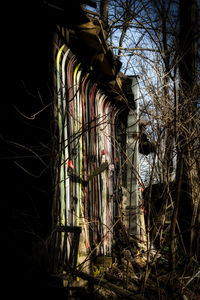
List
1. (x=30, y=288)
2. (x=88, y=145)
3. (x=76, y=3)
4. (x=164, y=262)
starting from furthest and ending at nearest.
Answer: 1. (x=164, y=262)
2. (x=88, y=145)
3. (x=76, y=3)
4. (x=30, y=288)

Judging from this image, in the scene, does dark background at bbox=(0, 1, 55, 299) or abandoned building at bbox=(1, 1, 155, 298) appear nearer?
abandoned building at bbox=(1, 1, 155, 298)

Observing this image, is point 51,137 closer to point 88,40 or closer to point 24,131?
point 24,131

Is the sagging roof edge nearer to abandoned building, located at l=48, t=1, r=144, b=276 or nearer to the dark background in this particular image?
abandoned building, located at l=48, t=1, r=144, b=276

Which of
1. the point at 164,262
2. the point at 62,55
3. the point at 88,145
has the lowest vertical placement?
the point at 164,262

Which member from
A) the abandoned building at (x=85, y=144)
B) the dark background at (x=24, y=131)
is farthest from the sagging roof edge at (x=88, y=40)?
the dark background at (x=24, y=131)

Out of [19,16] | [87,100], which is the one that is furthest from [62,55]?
[87,100]

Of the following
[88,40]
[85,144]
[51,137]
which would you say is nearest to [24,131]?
[51,137]

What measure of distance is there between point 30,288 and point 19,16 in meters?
2.49

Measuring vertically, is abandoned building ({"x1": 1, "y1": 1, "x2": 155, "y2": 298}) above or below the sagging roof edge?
below

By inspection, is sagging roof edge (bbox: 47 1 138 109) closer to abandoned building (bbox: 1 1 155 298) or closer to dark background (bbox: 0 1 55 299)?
abandoned building (bbox: 1 1 155 298)

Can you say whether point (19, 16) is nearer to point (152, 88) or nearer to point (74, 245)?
point (152, 88)

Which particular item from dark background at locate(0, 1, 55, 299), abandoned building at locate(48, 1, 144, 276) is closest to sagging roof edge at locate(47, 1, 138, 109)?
abandoned building at locate(48, 1, 144, 276)

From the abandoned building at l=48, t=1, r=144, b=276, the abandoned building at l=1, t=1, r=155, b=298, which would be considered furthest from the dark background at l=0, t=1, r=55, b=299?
the abandoned building at l=48, t=1, r=144, b=276

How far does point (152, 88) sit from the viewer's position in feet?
8.32
